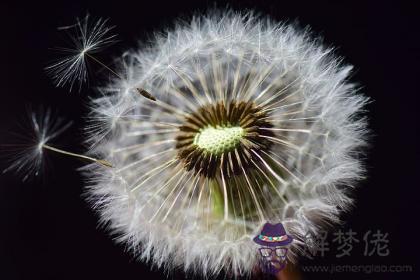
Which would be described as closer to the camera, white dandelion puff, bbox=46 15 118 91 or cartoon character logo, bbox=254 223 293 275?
cartoon character logo, bbox=254 223 293 275

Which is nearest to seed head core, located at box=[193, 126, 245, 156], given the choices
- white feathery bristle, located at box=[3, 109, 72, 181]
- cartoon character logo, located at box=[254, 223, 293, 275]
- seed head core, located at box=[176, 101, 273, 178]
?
seed head core, located at box=[176, 101, 273, 178]

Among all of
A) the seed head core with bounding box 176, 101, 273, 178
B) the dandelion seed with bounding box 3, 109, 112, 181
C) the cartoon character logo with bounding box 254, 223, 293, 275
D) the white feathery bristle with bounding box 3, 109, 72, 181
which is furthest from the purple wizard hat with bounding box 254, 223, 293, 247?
the white feathery bristle with bounding box 3, 109, 72, 181

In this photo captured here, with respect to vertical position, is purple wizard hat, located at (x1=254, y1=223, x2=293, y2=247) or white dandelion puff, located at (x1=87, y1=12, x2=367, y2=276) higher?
white dandelion puff, located at (x1=87, y1=12, x2=367, y2=276)

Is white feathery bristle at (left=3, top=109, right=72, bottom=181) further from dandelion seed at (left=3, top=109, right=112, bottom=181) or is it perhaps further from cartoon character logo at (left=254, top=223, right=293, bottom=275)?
cartoon character logo at (left=254, top=223, right=293, bottom=275)

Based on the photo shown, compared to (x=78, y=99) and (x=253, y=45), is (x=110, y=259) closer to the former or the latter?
(x=78, y=99)

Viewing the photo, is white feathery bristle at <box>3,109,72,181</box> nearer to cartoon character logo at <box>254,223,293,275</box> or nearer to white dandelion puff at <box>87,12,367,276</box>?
white dandelion puff at <box>87,12,367,276</box>

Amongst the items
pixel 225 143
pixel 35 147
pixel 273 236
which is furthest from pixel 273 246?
pixel 35 147

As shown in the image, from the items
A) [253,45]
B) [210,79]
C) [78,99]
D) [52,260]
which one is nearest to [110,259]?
[52,260]

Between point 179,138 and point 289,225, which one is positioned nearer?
point 289,225
